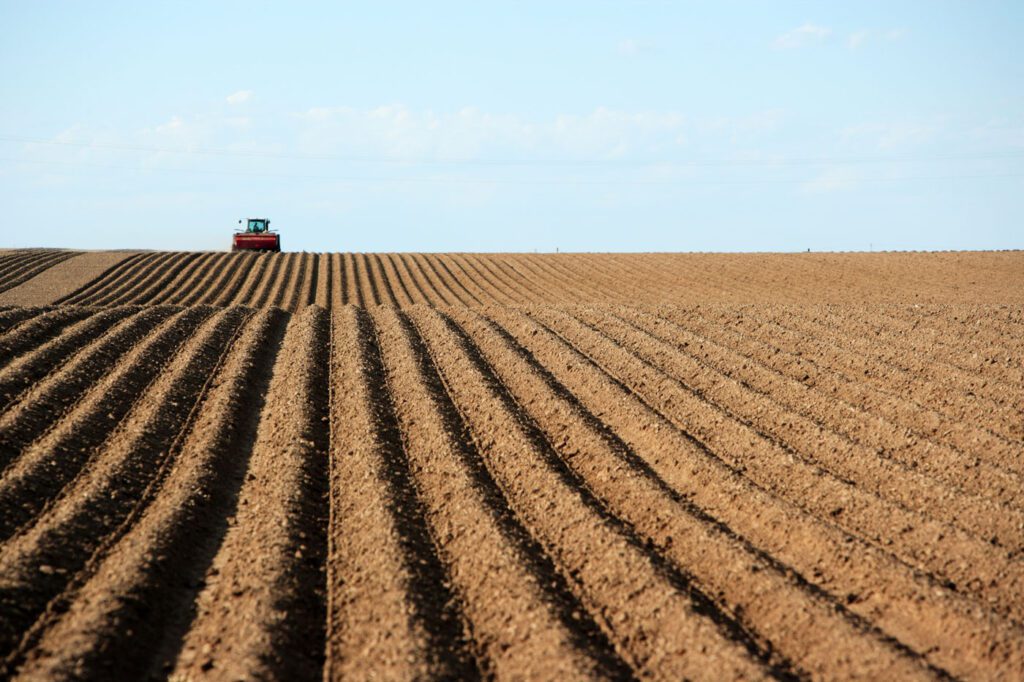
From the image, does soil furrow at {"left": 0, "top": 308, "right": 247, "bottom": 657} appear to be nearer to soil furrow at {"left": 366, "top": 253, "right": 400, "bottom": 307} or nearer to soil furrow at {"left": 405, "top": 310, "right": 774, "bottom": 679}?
soil furrow at {"left": 405, "top": 310, "right": 774, "bottom": 679}

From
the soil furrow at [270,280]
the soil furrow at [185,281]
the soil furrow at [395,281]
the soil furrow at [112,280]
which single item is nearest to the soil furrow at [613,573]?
the soil furrow at [395,281]

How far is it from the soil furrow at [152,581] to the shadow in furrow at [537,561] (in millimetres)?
1999

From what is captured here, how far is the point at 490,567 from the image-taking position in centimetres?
645

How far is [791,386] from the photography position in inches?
435

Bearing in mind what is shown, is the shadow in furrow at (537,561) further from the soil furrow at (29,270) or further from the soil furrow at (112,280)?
the soil furrow at (29,270)

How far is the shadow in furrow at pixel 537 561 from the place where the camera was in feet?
17.5

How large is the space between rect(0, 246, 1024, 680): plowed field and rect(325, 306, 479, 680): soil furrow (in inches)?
1.0

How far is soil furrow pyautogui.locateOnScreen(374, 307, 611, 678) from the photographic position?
529 centimetres

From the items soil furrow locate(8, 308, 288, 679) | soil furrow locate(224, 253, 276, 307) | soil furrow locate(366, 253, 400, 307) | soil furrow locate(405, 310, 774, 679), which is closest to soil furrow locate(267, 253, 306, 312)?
soil furrow locate(224, 253, 276, 307)

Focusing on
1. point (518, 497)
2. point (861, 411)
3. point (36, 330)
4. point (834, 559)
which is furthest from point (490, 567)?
point (36, 330)

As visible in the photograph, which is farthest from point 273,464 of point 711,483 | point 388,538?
point 711,483

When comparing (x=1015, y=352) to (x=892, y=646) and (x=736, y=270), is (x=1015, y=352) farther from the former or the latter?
(x=736, y=270)

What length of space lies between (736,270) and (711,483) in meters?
24.9

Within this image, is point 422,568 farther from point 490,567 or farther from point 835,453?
point 835,453
